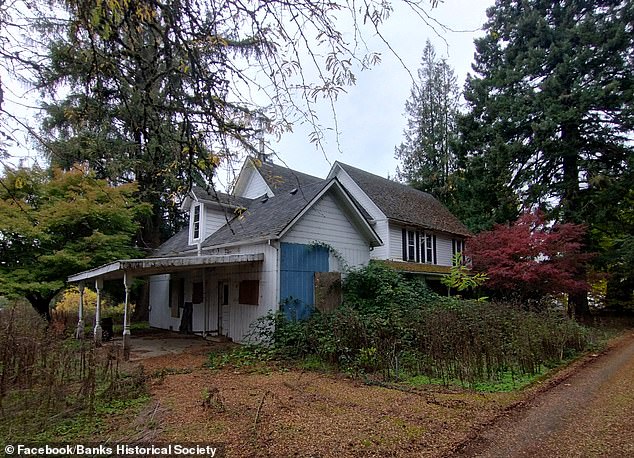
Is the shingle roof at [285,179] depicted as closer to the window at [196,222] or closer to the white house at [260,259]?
the white house at [260,259]

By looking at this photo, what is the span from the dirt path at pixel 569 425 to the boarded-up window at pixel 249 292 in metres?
7.35

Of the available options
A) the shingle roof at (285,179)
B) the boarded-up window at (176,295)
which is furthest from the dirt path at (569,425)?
the boarded-up window at (176,295)

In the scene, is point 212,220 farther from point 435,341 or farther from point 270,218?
point 435,341

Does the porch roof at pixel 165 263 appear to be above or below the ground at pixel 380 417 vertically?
above

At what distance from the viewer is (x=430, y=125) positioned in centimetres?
3212

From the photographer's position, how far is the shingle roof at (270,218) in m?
11.2

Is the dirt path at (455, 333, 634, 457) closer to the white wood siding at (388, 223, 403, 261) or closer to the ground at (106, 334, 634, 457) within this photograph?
the ground at (106, 334, 634, 457)

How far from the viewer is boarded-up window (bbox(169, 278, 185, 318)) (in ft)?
52.0

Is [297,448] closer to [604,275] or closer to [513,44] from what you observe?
[604,275]

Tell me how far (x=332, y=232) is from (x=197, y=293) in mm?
5788

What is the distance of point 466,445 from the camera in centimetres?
423

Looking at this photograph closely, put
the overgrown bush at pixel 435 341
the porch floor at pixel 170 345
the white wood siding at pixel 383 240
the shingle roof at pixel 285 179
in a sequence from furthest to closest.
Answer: the white wood siding at pixel 383 240, the porch floor at pixel 170 345, the overgrown bush at pixel 435 341, the shingle roof at pixel 285 179

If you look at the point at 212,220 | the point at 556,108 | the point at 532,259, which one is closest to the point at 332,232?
the point at 212,220

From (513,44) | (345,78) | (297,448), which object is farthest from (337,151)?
(513,44)
